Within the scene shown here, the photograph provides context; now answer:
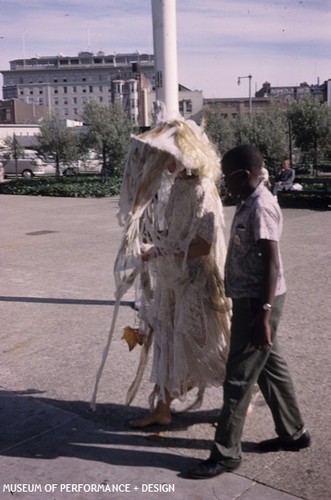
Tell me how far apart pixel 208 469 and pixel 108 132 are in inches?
921

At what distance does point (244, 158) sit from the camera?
10.6 feet

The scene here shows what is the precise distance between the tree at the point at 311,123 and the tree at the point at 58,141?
33.2ft

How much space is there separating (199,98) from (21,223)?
83.2 meters

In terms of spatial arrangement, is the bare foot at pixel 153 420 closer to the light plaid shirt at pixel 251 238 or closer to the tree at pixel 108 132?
the light plaid shirt at pixel 251 238

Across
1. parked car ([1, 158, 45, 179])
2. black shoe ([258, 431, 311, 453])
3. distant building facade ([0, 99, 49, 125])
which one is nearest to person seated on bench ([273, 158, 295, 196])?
black shoe ([258, 431, 311, 453])

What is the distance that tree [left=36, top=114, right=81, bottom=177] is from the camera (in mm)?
29859

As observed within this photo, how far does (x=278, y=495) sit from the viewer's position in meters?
3.08

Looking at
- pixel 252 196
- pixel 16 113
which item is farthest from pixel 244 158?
pixel 16 113

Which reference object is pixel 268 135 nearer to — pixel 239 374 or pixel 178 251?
pixel 178 251

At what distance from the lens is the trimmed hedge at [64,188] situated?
22844mm

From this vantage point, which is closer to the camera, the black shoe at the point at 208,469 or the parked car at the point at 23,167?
the black shoe at the point at 208,469

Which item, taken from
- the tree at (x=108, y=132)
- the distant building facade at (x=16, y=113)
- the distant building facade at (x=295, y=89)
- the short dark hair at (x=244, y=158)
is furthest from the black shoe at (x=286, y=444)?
the distant building facade at (x=16, y=113)

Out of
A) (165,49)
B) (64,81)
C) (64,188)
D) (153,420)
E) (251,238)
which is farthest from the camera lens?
(64,81)

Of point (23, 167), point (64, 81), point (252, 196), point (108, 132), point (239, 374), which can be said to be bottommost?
point (239, 374)
